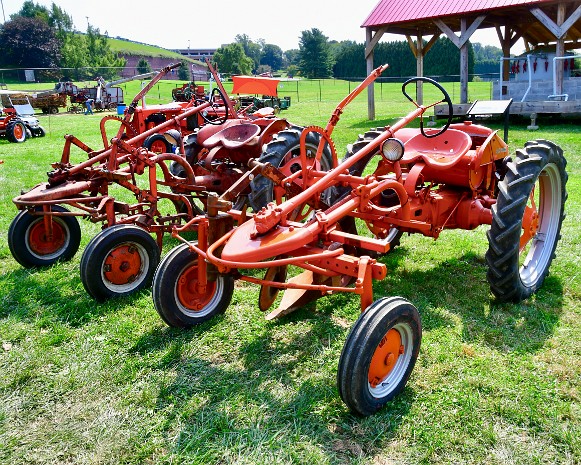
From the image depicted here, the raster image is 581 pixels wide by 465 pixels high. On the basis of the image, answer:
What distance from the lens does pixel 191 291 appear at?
3.76 meters

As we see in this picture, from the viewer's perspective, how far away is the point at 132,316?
159 inches

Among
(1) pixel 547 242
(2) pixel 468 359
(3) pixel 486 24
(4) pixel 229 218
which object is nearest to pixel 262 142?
(4) pixel 229 218

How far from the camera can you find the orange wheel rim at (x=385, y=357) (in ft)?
9.20

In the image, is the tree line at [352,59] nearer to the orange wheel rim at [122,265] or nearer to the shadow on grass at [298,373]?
the shadow on grass at [298,373]

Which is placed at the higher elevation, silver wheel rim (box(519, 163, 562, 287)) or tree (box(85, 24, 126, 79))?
tree (box(85, 24, 126, 79))

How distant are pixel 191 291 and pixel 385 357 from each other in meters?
1.54

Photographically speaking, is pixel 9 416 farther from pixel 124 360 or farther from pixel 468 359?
pixel 468 359

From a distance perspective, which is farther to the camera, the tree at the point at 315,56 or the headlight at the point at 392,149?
the tree at the point at 315,56

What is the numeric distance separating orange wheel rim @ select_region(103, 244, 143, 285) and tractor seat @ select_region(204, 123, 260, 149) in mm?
1939

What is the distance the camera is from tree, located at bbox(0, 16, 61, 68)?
63.0 meters

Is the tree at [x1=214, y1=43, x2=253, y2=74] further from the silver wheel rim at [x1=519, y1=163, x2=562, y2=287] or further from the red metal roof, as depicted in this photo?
the silver wheel rim at [x1=519, y1=163, x2=562, y2=287]

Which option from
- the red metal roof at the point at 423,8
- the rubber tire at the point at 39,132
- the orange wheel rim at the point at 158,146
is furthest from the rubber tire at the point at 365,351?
the rubber tire at the point at 39,132

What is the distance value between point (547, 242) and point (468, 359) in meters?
1.81

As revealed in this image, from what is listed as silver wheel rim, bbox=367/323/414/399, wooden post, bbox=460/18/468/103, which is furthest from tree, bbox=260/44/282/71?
silver wheel rim, bbox=367/323/414/399
